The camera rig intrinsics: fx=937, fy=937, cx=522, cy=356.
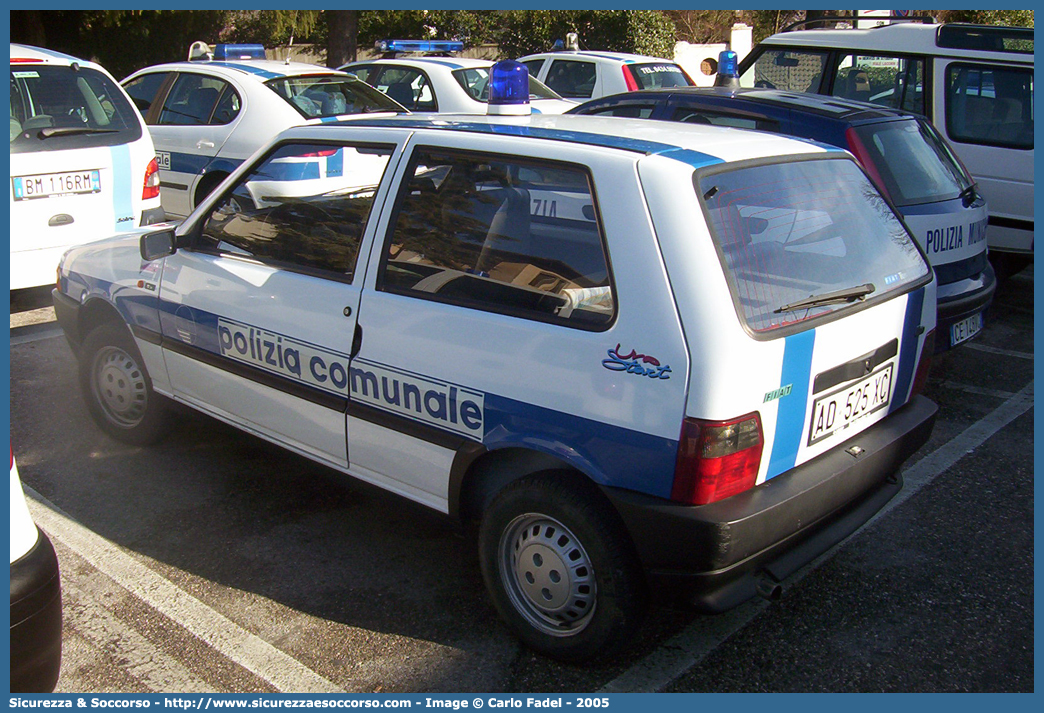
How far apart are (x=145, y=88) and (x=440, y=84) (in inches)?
133

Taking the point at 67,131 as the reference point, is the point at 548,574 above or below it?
below

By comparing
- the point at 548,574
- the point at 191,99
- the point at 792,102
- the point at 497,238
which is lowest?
the point at 548,574

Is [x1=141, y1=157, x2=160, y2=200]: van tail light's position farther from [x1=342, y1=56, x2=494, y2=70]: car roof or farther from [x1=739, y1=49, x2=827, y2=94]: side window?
[x1=342, y1=56, x2=494, y2=70]: car roof

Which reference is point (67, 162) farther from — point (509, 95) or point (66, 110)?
point (509, 95)

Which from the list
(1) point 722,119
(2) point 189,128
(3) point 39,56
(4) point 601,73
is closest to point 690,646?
(1) point 722,119

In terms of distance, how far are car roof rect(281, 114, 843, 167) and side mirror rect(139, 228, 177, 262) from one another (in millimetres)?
719

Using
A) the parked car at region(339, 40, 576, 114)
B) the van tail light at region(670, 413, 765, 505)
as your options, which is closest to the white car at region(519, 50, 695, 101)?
the parked car at region(339, 40, 576, 114)

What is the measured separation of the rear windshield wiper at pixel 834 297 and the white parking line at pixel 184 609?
1.83 m

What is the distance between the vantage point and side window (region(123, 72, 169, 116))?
9188mm

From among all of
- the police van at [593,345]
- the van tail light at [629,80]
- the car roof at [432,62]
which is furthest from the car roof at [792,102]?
the van tail light at [629,80]

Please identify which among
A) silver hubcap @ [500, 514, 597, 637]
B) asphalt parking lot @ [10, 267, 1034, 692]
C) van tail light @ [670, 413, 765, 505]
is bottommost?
asphalt parking lot @ [10, 267, 1034, 692]

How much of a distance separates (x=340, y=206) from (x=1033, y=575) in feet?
9.75

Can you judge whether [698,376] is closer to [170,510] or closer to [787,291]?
[787,291]

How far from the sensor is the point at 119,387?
449 centimetres
